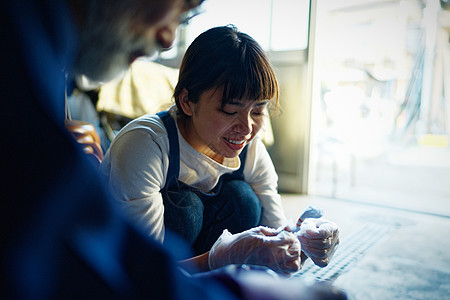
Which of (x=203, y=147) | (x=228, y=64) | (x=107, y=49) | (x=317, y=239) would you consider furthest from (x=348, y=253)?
(x=107, y=49)

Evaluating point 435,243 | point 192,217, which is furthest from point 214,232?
point 435,243

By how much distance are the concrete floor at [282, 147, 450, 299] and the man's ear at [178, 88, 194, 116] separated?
338mm

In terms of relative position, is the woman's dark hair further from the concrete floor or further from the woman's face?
the concrete floor

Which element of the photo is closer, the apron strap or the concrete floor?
the apron strap

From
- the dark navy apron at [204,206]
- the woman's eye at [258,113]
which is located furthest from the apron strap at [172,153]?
the woman's eye at [258,113]

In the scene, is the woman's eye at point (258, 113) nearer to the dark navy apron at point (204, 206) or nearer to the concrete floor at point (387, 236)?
the dark navy apron at point (204, 206)

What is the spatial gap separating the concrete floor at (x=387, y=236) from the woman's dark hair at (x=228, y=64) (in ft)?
1.01

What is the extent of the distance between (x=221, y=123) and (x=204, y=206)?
0.77ft

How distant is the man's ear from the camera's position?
2.01 feet

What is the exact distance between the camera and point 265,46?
62 cm

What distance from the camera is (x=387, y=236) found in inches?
42.1

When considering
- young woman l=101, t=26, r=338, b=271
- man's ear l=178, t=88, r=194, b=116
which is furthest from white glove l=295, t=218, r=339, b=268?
man's ear l=178, t=88, r=194, b=116

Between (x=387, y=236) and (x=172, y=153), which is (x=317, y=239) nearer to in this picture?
(x=172, y=153)

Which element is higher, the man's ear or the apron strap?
the man's ear
